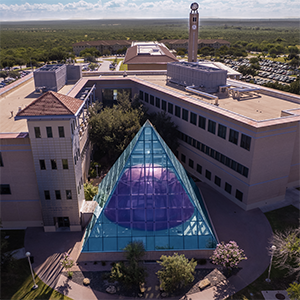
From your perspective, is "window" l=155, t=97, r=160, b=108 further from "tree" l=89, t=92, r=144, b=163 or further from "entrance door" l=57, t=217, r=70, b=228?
"entrance door" l=57, t=217, r=70, b=228

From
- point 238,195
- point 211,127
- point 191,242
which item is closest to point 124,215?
point 191,242

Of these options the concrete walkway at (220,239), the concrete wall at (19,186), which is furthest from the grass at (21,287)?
the concrete wall at (19,186)

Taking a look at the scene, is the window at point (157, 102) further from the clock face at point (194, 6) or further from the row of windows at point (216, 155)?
the clock face at point (194, 6)

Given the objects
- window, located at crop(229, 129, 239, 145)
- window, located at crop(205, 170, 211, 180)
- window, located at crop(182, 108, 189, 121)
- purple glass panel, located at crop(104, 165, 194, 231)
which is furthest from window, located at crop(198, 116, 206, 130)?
purple glass panel, located at crop(104, 165, 194, 231)

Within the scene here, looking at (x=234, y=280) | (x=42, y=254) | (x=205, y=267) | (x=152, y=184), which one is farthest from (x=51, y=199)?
(x=234, y=280)

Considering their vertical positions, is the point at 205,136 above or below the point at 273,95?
below

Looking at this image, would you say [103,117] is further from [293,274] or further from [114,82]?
[293,274]
